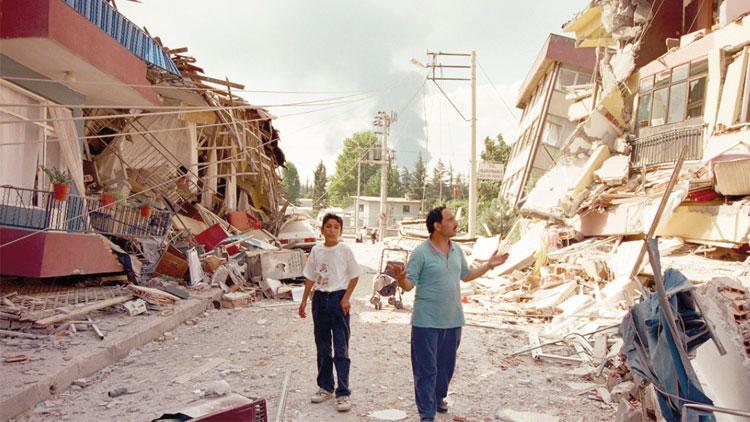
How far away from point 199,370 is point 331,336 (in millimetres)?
1817

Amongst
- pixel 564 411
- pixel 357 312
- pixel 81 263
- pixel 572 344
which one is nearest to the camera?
pixel 564 411

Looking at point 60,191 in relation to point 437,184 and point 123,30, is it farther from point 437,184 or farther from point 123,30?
point 437,184

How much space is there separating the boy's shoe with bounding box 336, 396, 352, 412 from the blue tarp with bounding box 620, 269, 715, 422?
2.33 m

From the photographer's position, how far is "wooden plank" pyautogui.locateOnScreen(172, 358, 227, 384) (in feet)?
16.6

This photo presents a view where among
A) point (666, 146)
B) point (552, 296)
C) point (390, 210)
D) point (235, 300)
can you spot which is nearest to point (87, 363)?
point (235, 300)

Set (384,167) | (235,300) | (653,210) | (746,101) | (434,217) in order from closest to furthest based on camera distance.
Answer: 1. (434,217)
2. (235,300)
3. (746,101)
4. (653,210)
5. (384,167)

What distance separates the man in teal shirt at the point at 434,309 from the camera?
388 centimetres

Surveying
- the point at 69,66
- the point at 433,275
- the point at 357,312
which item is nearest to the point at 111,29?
the point at 69,66

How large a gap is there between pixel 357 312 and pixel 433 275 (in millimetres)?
5803

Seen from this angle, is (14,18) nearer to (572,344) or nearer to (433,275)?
(433,275)

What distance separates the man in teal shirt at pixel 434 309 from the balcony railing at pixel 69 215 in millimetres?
5250

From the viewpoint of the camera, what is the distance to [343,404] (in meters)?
4.31

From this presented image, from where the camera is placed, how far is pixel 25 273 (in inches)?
259

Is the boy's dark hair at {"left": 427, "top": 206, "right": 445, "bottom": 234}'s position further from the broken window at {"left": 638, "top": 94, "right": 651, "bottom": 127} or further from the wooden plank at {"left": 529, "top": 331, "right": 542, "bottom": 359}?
the broken window at {"left": 638, "top": 94, "right": 651, "bottom": 127}
